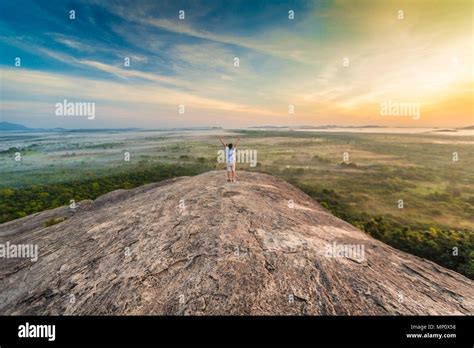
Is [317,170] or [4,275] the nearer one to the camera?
[4,275]

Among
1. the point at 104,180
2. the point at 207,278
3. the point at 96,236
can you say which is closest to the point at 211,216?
the point at 207,278

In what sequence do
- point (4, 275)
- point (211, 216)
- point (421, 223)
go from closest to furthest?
point (4, 275), point (211, 216), point (421, 223)

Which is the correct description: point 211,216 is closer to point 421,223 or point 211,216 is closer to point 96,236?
point 96,236

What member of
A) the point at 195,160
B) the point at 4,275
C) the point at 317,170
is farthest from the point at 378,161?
the point at 4,275

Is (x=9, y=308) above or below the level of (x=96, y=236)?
below
